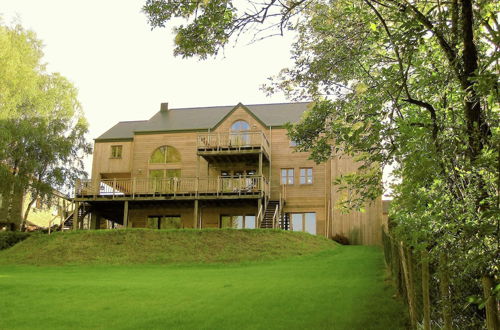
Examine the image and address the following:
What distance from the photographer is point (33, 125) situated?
2873 centimetres

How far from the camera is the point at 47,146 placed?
2867cm

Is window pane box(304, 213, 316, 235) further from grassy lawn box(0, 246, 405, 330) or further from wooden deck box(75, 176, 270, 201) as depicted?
grassy lawn box(0, 246, 405, 330)

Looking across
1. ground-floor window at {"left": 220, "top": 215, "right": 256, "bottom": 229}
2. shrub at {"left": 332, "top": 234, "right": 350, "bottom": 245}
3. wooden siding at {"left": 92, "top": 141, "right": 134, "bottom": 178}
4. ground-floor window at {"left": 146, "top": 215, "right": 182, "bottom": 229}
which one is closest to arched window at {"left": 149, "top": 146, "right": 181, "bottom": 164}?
wooden siding at {"left": 92, "top": 141, "right": 134, "bottom": 178}

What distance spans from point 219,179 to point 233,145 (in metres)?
2.19

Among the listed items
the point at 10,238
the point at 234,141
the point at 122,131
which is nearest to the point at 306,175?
the point at 234,141

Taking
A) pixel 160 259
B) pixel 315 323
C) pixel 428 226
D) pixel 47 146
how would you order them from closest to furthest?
pixel 428 226 → pixel 315 323 → pixel 160 259 → pixel 47 146

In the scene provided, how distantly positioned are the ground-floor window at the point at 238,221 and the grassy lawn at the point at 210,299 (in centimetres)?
1074

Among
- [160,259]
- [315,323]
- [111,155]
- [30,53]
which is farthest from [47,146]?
[315,323]

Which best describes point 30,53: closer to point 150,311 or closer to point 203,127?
point 203,127

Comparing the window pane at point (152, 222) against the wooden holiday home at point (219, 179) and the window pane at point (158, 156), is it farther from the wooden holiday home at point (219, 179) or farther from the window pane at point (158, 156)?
the window pane at point (158, 156)

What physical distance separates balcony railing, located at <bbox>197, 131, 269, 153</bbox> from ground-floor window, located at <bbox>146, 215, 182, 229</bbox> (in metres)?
4.79

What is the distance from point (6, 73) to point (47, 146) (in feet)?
14.8

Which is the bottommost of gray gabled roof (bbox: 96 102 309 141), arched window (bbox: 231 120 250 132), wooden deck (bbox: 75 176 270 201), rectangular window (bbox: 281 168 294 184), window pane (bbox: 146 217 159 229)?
window pane (bbox: 146 217 159 229)

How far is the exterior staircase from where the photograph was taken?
24594 millimetres
